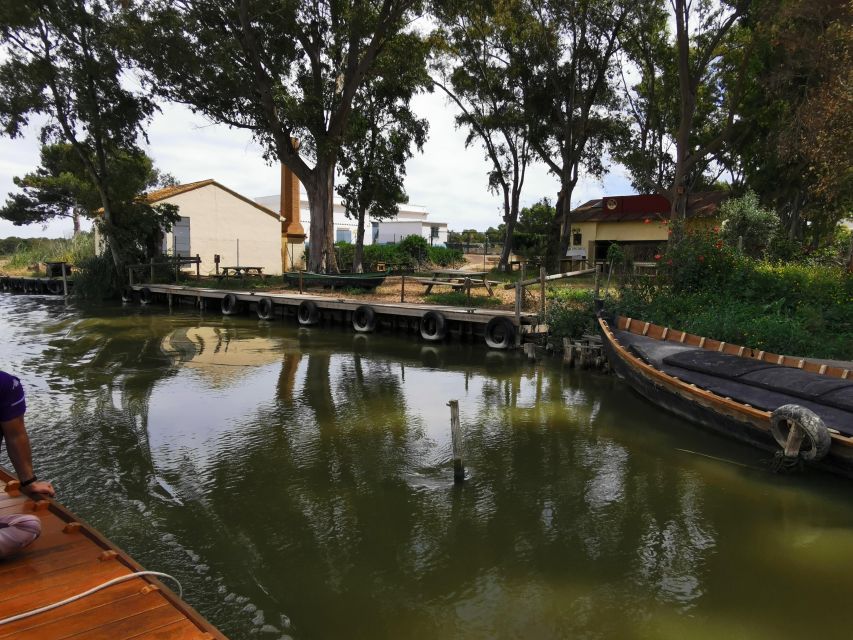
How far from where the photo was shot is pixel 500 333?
1512cm

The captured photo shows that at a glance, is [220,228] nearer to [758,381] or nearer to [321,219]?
[321,219]

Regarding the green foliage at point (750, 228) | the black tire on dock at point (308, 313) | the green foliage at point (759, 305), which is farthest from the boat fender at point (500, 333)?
the green foliage at point (750, 228)

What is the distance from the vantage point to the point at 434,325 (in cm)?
1647

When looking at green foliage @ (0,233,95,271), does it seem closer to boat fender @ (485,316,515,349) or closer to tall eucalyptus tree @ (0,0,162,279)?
tall eucalyptus tree @ (0,0,162,279)

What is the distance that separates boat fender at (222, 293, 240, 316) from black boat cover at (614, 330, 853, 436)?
54.2 feet

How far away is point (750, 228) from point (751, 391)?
1135 centimetres

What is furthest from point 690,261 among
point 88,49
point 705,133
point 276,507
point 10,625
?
point 88,49

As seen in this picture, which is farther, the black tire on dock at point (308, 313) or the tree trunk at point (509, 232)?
the tree trunk at point (509, 232)

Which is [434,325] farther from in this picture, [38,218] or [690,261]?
[38,218]

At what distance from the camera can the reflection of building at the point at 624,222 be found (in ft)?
98.2

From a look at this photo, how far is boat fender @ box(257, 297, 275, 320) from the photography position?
20.9 meters

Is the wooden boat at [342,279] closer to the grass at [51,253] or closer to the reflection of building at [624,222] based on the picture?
the reflection of building at [624,222]

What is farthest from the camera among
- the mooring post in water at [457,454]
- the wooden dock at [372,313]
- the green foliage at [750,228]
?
the green foliage at [750,228]

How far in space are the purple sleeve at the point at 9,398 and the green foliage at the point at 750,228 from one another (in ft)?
57.0
